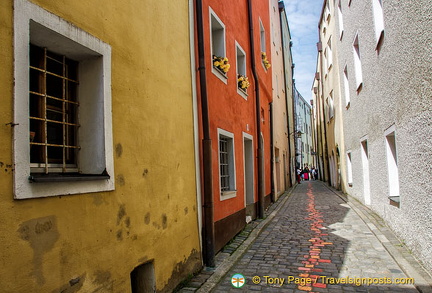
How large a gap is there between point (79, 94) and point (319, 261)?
17.0ft

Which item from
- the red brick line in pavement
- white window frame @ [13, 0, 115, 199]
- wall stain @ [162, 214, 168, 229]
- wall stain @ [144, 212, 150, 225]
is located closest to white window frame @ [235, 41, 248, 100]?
the red brick line in pavement

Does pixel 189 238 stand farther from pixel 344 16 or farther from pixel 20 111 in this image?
pixel 344 16

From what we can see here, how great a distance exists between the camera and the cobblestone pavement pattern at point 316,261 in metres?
5.16

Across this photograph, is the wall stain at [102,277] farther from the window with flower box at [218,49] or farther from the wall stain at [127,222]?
the window with flower box at [218,49]

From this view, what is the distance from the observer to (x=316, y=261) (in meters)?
6.35

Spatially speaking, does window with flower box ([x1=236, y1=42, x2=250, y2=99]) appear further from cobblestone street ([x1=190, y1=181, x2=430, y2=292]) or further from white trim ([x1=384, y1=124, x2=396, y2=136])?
cobblestone street ([x1=190, y1=181, x2=430, y2=292])

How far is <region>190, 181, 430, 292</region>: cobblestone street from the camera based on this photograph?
514 centimetres

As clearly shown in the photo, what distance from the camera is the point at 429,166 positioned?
5027 mm

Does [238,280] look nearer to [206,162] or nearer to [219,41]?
[206,162]

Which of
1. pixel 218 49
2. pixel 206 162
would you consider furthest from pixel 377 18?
pixel 206 162

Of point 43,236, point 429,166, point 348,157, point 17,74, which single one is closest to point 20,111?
point 17,74

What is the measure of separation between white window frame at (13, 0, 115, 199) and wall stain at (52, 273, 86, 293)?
0.79m

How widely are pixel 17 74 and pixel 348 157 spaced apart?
49.3ft

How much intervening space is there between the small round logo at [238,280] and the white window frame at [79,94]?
286 centimetres
